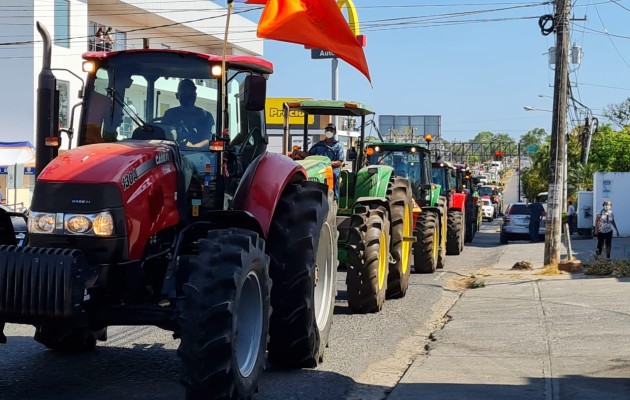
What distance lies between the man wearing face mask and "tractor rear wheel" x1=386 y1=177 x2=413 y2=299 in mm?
6214

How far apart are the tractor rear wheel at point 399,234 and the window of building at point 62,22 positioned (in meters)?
23.5

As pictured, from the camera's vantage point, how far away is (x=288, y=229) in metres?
7.62

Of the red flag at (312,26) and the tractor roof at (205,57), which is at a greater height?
the red flag at (312,26)

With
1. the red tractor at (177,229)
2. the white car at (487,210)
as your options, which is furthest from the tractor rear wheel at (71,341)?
the white car at (487,210)

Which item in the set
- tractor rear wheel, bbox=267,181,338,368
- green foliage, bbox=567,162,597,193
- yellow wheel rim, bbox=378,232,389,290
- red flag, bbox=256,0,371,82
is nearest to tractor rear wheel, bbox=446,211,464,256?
yellow wheel rim, bbox=378,232,389,290

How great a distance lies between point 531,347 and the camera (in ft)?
31.4

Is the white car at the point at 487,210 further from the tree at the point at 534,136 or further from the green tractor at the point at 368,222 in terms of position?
the tree at the point at 534,136

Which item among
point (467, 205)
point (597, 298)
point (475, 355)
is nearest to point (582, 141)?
point (467, 205)

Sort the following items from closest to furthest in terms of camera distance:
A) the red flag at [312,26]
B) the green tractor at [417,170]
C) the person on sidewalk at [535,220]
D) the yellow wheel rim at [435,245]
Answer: the red flag at [312,26], the yellow wheel rim at [435,245], the green tractor at [417,170], the person on sidewalk at [535,220]

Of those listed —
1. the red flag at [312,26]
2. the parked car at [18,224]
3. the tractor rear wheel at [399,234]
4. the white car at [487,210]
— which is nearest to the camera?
the parked car at [18,224]

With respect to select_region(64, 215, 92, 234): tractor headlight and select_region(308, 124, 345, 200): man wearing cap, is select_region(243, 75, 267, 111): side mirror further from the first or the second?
select_region(308, 124, 345, 200): man wearing cap

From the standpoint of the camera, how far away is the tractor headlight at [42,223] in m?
6.34

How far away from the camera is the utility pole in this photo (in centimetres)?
1920

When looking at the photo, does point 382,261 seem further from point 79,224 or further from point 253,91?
point 79,224
